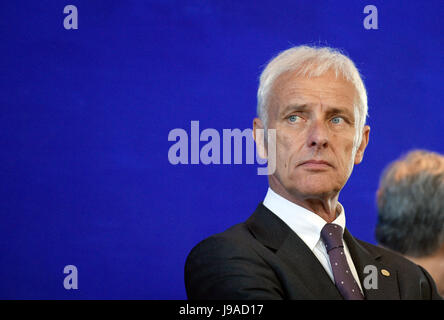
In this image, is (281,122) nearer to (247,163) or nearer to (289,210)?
(289,210)

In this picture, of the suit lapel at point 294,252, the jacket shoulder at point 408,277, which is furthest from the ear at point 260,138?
the jacket shoulder at point 408,277

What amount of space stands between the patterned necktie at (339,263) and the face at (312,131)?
134mm

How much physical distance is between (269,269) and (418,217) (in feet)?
3.48

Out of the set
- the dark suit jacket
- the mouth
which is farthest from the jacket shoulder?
the mouth

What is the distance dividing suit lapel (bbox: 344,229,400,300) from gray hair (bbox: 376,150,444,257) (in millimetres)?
487

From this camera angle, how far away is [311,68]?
228 cm

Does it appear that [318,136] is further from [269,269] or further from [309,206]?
[269,269]

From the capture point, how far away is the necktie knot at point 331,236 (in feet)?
7.37

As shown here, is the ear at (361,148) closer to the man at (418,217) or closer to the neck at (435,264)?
the man at (418,217)

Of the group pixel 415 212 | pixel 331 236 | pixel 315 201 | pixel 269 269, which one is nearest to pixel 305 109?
pixel 315 201

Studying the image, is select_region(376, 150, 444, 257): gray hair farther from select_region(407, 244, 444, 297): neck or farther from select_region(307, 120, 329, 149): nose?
select_region(307, 120, 329, 149): nose

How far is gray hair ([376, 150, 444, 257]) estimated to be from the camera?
283 centimetres
